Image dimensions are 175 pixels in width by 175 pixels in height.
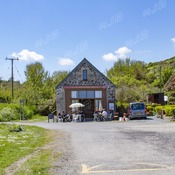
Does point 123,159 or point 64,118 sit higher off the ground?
point 64,118

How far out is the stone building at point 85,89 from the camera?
42188mm

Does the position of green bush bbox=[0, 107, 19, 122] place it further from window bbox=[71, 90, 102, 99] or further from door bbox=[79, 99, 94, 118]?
door bbox=[79, 99, 94, 118]

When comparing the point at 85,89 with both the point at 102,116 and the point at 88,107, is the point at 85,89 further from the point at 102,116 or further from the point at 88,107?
the point at 102,116

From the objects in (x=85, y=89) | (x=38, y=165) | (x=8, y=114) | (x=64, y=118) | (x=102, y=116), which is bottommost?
(x=38, y=165)

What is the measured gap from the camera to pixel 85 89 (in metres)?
42.5

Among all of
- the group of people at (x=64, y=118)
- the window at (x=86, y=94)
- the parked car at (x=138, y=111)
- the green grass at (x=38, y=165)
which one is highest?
the window at (x=86, y=94)

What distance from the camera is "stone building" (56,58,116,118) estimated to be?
42.2 metres

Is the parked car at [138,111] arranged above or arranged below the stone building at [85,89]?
below

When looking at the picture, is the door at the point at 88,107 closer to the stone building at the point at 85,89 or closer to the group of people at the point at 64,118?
the stone building at the point at 85,89

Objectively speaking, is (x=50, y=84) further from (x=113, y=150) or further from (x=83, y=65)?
(x=113, y=150)

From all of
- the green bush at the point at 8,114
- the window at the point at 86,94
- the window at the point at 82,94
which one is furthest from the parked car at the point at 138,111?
the green bush at the point at 8,114

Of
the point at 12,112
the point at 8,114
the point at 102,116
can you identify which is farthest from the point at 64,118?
the point at 12,112

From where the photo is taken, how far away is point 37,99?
5475 cm

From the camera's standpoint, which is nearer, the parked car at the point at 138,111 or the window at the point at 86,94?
the parked car at the point at 138,111
